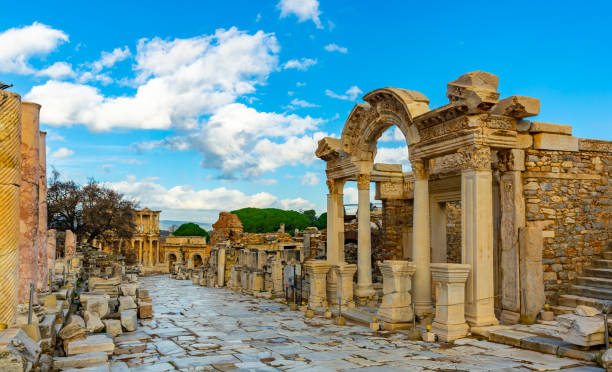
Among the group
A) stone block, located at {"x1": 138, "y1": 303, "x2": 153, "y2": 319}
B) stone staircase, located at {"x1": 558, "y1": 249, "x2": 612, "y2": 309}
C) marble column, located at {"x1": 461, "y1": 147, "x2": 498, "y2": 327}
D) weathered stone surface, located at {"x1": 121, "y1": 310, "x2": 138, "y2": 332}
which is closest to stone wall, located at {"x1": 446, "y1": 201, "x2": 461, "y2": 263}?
stone staircase, located at {"x1": 558, "y1": 249, "x2": 612, "y2": 309}

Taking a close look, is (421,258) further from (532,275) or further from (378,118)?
(378,118)

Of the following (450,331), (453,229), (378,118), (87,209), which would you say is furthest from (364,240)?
(87,209)

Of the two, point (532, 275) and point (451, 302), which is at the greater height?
point (532, 275)

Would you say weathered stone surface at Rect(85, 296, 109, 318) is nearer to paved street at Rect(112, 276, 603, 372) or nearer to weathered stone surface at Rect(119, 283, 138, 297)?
paved street at Rect(112, 276, 603, 372)

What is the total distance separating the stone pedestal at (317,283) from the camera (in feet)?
46.9

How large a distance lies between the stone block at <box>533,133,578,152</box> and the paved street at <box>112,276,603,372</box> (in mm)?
4360

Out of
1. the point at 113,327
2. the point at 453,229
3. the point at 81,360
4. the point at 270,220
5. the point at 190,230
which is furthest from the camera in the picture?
the point at 190,230

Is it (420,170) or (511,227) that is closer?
(511,227)

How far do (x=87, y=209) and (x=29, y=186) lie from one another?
92.0 feet

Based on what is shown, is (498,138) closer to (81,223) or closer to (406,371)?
(406,371)

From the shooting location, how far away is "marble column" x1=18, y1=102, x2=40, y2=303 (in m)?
9.41

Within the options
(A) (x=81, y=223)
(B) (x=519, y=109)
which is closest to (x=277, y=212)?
Result: (A) (x=81, y=223)

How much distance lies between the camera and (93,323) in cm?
1032

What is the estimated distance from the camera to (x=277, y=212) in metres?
75.9
